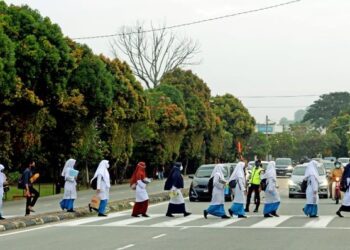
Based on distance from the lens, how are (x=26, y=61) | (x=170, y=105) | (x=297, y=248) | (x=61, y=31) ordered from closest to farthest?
(x=297, y=248) → (x=26, y=61) → (x=61, y=31) → (x=170, y=105)

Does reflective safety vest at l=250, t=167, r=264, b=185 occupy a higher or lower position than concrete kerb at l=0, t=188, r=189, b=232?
higher

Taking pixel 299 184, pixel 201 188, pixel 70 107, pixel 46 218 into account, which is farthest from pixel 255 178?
pixel 70 107

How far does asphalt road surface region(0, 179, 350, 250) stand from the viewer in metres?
14.1

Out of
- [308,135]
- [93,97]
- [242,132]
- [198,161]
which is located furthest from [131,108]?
[308,135]

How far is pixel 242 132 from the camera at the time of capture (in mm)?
85312

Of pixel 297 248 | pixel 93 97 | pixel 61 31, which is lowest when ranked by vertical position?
pixel 297 248

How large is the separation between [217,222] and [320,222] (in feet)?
9.26

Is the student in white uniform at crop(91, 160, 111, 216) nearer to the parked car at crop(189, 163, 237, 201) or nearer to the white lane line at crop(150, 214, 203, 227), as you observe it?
the white lane line at crop(150, 214, 203, 227)

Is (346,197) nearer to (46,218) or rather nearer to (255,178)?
(255,178)

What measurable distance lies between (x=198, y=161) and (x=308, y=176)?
50.3 meters

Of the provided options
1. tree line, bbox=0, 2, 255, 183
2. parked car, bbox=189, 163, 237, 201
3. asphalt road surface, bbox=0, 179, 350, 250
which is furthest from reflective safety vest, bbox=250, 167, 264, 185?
tree line, bbox=0, 2, 255, 183

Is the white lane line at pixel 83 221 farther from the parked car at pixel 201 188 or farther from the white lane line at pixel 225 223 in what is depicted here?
the parked car at pixel 201 188

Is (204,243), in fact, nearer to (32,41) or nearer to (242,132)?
(32,41)

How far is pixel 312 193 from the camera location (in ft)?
68.5
